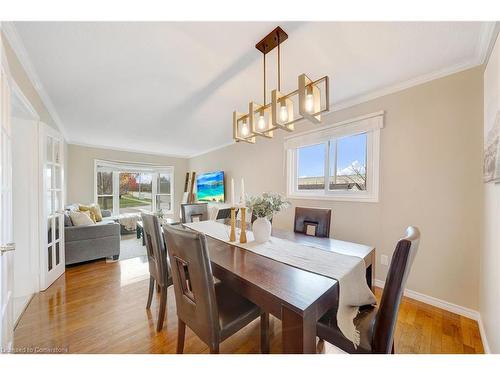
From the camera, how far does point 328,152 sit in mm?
2691

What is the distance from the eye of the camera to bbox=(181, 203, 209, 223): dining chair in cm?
269

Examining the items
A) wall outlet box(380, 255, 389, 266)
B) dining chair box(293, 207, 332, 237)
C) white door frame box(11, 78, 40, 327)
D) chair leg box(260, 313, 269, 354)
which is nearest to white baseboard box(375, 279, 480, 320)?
wall outlet box(380, 255, 389, 266)

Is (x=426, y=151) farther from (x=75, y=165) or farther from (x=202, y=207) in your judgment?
(x=75, y=165)

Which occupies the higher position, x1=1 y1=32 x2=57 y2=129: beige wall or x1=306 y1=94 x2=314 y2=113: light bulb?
x1=1 y1=32 x2=57 y2=129: beige wall

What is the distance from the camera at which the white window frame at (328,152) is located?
220 centimetres

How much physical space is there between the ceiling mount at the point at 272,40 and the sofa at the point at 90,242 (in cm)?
328

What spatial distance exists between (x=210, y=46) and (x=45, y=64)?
149cm

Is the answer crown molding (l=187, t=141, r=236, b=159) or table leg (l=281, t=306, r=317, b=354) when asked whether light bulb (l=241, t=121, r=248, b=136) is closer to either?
table leg (l=281, t=306, r=317, b=354)

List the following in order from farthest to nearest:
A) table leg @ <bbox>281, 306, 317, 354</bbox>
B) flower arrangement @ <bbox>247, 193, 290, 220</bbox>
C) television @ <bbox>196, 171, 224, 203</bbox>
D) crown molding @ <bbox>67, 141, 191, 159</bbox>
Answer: television @ <bbox>196, 171, 224, 203</bbox> → crown molding @ <bbox>67, 141, 191, 159</bbox> → flower arrangement @ <bbox>247, 193, 290, 220</bbox> → table leg @ <bbox>281, 306, 317, 354</bbox>

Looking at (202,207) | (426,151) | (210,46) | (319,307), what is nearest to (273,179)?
(202,207)

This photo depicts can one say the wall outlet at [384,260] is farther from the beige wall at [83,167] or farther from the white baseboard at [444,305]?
the beige wall at [83,167]

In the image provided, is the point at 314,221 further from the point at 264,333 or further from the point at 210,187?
the point at 210,187

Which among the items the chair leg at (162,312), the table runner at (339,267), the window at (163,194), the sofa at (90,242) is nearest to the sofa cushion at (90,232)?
the sofa at (90,242)

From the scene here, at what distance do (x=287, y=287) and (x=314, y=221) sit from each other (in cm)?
119
